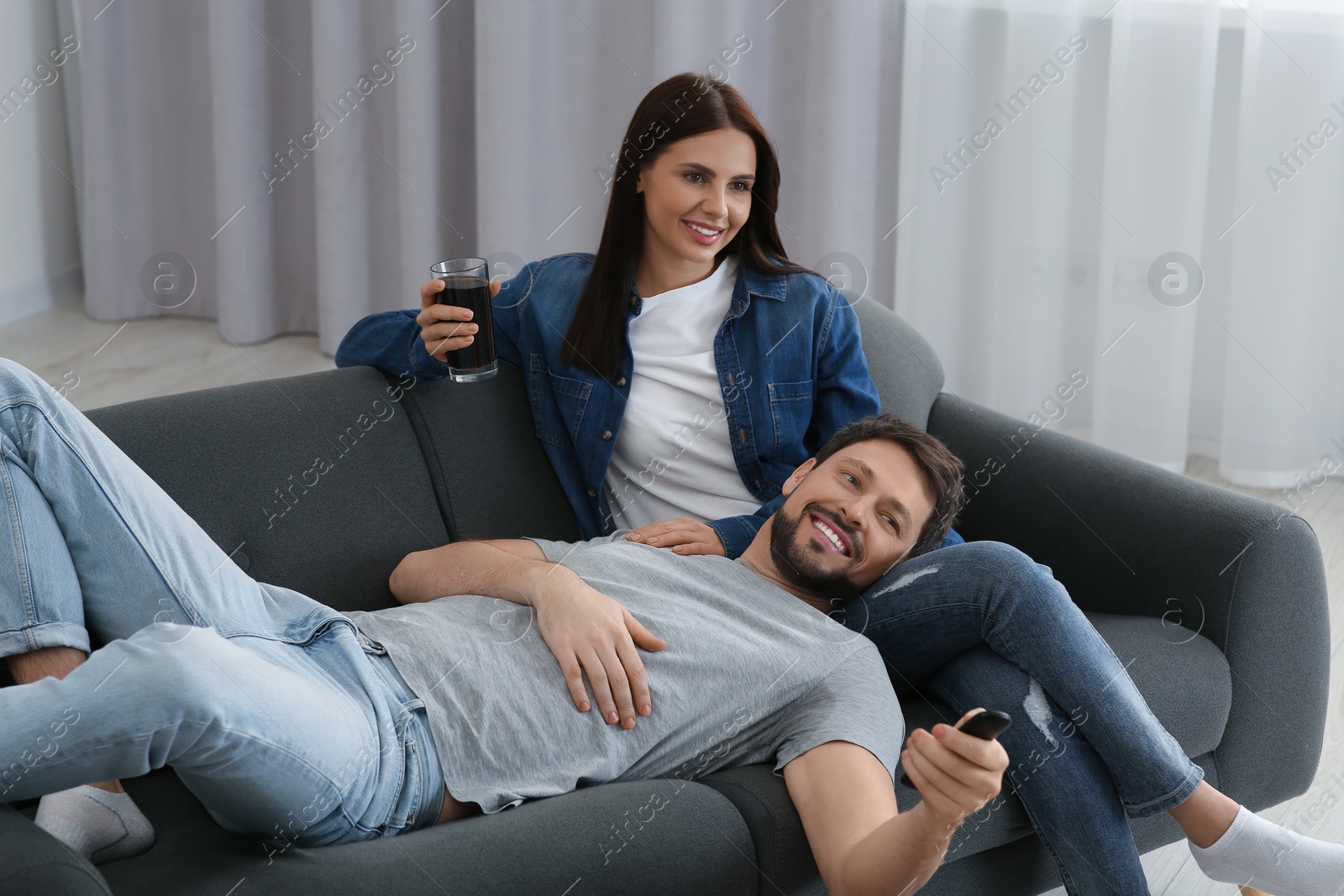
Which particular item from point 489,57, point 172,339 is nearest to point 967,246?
point 489,57

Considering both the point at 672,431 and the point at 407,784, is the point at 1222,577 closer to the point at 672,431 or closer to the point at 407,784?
the point at 672,431

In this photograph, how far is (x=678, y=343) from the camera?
6.58 feet

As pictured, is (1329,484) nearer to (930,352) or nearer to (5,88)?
(930,352)

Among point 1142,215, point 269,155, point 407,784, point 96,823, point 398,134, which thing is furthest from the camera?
point 269,155

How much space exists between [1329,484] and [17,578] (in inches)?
121

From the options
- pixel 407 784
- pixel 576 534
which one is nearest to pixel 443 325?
pixel 576 534

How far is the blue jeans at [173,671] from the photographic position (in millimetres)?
1104

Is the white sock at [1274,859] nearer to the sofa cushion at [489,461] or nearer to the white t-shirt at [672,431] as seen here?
the white t-shirt at [672,431]

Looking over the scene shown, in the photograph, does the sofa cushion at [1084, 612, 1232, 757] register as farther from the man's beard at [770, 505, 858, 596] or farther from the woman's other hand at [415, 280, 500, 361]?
the woman's other hand at [415, 280, 500, 361]

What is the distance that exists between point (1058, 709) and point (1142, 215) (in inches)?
78.1

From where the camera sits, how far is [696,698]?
148cm

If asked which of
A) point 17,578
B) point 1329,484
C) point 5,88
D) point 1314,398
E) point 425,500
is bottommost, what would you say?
point 1329,484

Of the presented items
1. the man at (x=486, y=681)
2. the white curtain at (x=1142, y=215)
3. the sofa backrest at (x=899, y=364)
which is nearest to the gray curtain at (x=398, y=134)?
the white curtain at (x=1142, y=215)

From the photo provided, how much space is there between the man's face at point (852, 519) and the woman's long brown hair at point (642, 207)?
1.52 ft
